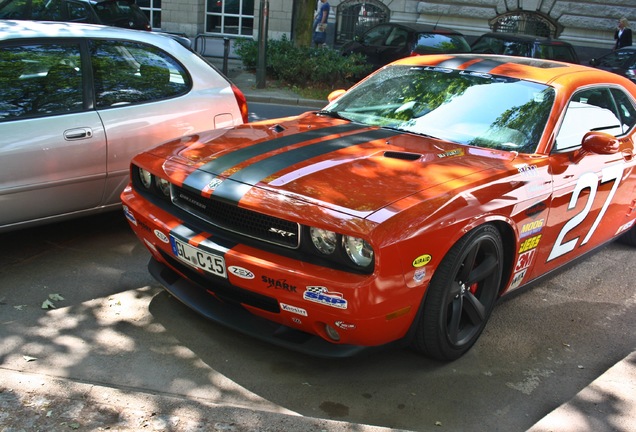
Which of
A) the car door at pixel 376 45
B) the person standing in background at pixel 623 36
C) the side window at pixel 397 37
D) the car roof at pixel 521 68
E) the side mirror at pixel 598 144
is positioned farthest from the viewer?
the person standing in background at pixel 623 36

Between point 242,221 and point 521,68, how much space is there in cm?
243

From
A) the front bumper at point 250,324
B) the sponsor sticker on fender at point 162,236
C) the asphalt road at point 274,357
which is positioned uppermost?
the sponsor sticker on fender at point 162,236

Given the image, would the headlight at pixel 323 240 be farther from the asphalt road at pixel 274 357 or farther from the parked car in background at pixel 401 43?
the parked car in background at pixel 401 43

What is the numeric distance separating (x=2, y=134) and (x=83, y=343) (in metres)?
1.44

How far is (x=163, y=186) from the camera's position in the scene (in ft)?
12.9

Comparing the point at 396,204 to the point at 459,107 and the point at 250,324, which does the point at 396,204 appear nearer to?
the point at 250,324

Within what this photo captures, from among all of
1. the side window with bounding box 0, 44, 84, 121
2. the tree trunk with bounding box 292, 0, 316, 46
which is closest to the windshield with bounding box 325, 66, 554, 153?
the side window with bounding box 0, 44, 84, 121

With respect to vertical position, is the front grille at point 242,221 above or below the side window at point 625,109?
below

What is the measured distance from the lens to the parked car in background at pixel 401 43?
15.2 m

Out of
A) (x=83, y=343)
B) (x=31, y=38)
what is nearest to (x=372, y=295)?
(x=83, y=343)

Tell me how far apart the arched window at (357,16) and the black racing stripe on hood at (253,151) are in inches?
809

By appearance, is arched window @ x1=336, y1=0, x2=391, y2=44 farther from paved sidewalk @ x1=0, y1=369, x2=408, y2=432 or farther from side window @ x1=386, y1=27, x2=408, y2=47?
paved sidewalk @ x1=0, y1=369, x2=408, y2=432

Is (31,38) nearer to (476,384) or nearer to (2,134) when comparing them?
(2,134)

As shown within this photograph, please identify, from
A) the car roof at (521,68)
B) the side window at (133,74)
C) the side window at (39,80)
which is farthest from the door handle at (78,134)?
the car roof at (521,68)
